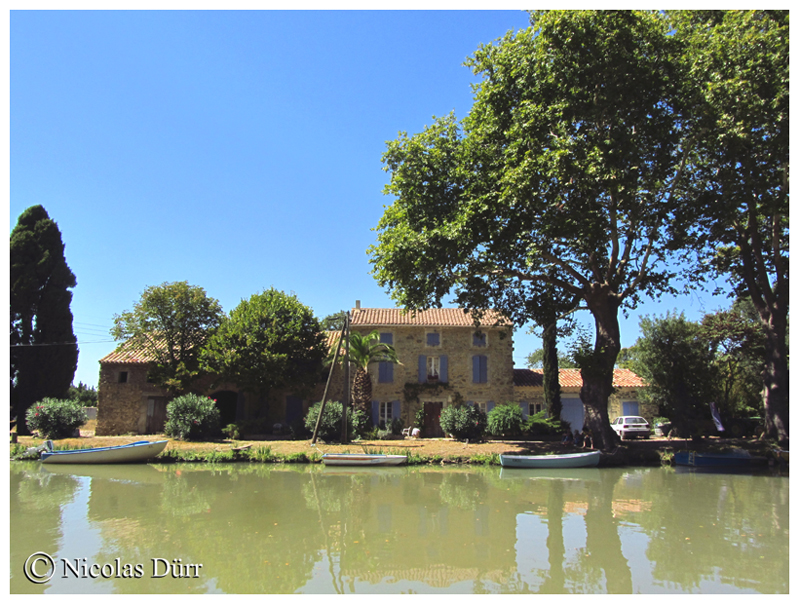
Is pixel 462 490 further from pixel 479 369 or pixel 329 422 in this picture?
pixel 479 369

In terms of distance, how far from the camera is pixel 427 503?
12062 mm

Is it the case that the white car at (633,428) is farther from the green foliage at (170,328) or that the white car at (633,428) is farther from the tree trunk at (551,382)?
the green foliage at (170,328)

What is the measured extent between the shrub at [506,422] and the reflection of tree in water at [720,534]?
28.9ft

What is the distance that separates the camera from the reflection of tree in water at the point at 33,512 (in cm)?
782

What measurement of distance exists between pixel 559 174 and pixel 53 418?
79.0 feet

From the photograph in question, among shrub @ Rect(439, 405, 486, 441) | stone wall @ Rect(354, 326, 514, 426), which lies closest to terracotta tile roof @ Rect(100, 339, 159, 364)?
stone wall @ Rect(354, 326, 514, 426)

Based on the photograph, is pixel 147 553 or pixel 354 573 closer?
pixel 354 573

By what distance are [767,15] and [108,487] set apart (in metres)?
24.0

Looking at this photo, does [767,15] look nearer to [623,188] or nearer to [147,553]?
[623,188]

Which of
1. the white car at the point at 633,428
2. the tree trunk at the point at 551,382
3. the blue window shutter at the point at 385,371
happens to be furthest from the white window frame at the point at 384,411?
the white car at the point at 633,428

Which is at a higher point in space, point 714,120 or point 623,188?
point 714,120

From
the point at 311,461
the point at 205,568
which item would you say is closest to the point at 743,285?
the point at 311,461

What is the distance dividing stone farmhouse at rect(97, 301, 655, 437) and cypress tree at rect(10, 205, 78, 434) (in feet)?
7.17

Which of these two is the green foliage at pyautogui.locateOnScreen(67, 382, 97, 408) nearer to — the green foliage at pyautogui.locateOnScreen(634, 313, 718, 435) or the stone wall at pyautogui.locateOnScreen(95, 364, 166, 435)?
the stone wall at pyautogui.locateOnScreen(95, 364, 166, 435)
